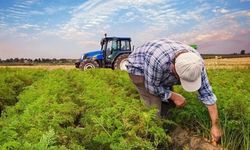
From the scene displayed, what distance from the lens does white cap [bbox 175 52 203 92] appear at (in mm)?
5008

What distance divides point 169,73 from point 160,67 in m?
0.18

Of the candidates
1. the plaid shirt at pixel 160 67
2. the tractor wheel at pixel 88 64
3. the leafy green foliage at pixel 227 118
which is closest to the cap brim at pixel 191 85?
the plaid shirt at pixel 160 67

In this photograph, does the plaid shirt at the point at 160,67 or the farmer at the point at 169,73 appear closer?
the farmer at the point at 169,73

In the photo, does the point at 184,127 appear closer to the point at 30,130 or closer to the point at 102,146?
the point at 102,146

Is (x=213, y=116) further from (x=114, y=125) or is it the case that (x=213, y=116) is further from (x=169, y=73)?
(x=114, y=125)

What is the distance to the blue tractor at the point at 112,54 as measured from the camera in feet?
75.6

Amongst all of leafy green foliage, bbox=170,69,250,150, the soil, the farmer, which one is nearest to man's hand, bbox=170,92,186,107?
the farmer

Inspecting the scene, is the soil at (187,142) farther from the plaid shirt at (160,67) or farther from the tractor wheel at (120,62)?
the tractor wheel at (120,62)

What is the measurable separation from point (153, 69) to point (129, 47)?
724 inches

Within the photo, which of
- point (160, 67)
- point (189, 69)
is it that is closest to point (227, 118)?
point (160, 67)

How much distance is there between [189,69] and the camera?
198 inches

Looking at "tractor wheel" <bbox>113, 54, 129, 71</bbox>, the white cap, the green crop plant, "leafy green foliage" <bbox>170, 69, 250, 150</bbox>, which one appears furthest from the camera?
"tractor wheel" <bbox>113, 54, 129, 71</bbox>

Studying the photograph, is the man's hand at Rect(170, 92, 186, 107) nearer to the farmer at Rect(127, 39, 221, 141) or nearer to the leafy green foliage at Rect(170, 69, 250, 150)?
the farmer at Rect(127, 39, 221, 141)

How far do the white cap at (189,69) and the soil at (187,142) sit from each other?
811 millimetres
